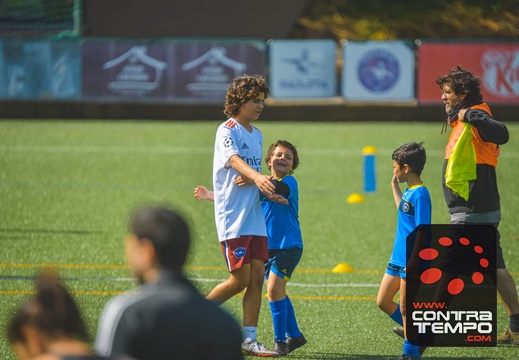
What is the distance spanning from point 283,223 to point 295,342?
0.82m

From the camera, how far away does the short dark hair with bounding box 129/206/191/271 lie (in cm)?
334

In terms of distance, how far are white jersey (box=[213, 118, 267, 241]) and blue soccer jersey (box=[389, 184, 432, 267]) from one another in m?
0.88

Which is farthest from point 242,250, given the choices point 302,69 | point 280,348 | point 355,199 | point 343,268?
point 302,69

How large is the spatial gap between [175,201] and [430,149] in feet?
27.9

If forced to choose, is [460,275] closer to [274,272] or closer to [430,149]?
[274,272]

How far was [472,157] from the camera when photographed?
23.5 feet

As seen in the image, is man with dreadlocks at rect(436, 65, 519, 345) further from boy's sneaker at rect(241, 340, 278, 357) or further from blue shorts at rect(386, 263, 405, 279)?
boy's sneaker at rect(241, 340, 278, 357)

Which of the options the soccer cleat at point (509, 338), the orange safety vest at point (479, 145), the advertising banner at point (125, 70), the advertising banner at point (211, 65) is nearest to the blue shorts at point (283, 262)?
the orange safety vest at point (479, 145)

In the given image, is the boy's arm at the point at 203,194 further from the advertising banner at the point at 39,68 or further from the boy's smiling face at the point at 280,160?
the advertising banner at the point at 39,68

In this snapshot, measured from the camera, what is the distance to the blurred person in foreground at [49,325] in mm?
3088

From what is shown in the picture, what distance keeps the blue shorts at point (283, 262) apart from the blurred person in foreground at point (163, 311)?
11.7 ft

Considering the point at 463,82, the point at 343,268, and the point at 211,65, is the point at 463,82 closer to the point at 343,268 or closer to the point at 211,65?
the point at 343,268

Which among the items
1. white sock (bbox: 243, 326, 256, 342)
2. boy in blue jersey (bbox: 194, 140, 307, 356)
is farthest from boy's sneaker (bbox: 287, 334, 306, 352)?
white sock (bbox: 243, 326, 256, 342)

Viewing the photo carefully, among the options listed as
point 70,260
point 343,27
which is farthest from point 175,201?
point 343,27
